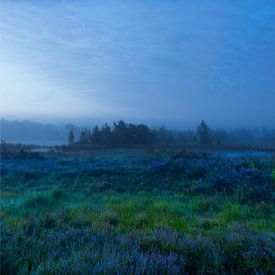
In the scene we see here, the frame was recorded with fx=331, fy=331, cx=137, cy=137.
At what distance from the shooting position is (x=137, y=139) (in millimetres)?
36938

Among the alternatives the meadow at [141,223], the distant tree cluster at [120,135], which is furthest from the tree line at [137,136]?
the meadow at [141,223]

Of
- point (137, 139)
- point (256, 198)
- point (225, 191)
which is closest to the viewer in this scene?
point (256, 198)

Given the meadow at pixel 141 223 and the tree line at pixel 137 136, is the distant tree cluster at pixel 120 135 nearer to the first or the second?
the tree line at pixel 137 136

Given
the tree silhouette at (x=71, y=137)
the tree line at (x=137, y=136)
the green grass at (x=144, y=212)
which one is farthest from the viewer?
the tree silhouette at (x=71, y=137)

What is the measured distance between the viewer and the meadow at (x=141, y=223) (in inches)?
134

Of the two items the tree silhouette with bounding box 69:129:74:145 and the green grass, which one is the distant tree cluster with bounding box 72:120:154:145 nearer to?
the tree silhouette with bounding box 69:129:74:145

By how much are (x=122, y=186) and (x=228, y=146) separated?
29130 mm

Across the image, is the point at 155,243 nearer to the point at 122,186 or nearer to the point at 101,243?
the point at 101,243

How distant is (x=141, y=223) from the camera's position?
7074mm

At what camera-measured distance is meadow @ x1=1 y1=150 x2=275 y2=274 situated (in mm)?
3402

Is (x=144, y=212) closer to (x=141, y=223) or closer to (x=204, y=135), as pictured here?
(x=141, y=223)

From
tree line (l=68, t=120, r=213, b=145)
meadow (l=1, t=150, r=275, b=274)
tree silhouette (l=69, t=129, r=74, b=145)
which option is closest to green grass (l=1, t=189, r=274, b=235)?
meadow (l=1, t=150, r=275, b=274)

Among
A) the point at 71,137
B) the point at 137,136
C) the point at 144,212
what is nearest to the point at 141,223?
the point at 144,212

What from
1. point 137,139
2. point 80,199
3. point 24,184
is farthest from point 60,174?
point 137,139
